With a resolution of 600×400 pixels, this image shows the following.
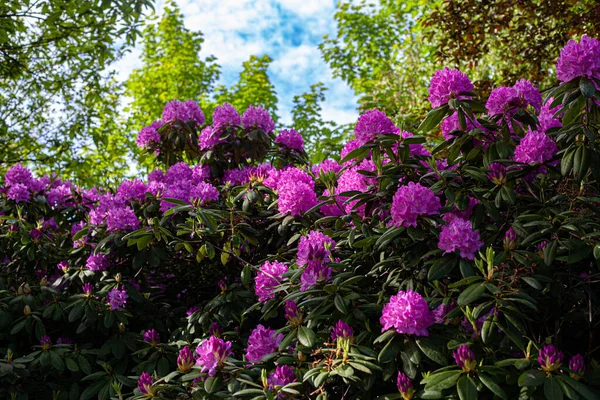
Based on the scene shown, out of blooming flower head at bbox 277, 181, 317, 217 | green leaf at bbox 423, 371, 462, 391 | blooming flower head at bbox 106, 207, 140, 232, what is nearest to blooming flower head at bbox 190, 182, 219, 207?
blooming flower head at bbox 106, 207, 140, 232

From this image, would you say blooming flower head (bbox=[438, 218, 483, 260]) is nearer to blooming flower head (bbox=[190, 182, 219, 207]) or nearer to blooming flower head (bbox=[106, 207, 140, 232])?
blooming flower head (bbox=[190, 182, 219, 207])

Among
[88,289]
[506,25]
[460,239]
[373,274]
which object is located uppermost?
[506,25]

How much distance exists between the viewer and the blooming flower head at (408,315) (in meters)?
1.96

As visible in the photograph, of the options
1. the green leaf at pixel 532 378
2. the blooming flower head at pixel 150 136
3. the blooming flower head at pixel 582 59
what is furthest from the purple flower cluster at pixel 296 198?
the blooming flower head at pixel 150 136

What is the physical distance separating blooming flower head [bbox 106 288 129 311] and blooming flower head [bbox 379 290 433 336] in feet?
5.19

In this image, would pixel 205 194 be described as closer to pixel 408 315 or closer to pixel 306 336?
pixel 306 336

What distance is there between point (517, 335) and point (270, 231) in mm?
1614

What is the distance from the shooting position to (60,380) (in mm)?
3150

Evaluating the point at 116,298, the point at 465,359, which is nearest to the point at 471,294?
the point at 465,359

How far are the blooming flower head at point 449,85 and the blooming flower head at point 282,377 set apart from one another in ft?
4.27

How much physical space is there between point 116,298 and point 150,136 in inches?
55.3

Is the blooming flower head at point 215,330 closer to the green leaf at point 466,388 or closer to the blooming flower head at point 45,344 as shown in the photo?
the blooming flower head at point 45,344

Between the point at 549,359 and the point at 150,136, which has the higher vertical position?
the point at 150,136

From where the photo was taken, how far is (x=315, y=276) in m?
2.26
